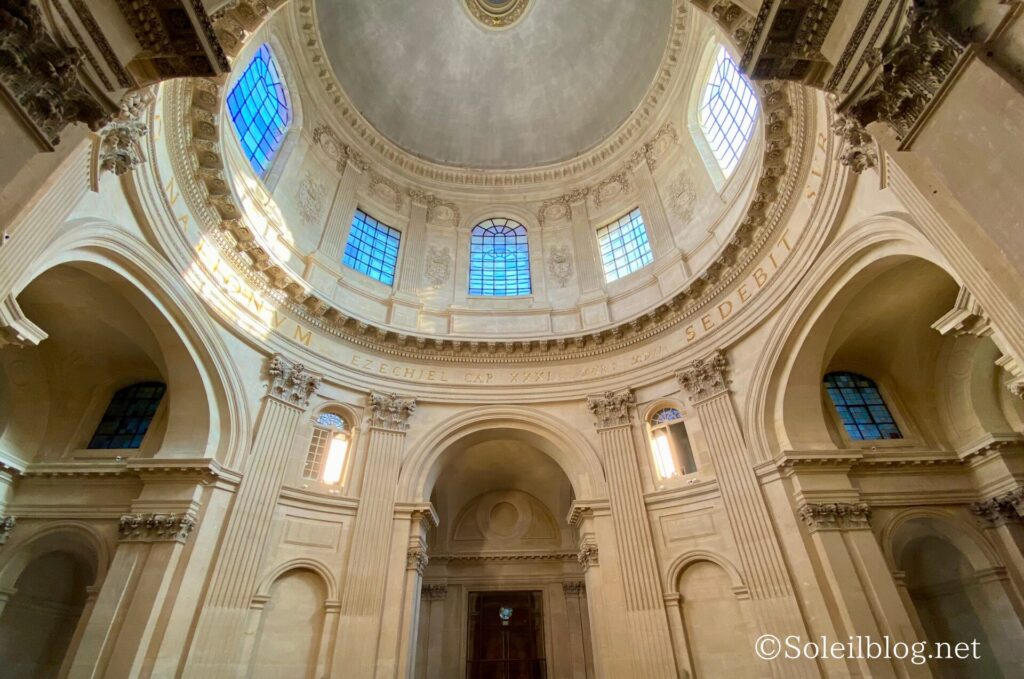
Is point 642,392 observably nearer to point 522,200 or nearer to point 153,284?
point 522,200

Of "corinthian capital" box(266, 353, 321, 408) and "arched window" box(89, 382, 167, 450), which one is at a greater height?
"corinthian capital" box(266, 353, 321, 408)

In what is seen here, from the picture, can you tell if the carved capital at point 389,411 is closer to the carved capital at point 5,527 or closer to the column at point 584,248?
the column at point 584,248

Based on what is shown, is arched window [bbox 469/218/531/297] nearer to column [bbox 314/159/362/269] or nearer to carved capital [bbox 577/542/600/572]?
column [bbox 314/159/362/269]

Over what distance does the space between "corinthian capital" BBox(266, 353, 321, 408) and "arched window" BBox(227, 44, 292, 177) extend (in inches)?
222

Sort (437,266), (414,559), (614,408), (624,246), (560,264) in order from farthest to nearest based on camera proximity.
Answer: (560,264)
(437,266)
(624,246)
(614,408)
(414,559)

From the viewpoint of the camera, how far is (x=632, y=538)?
11094mm

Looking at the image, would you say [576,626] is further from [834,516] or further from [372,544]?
[834,516]

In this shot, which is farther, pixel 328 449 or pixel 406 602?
pixel 328 449

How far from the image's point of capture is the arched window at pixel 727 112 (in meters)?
12.7

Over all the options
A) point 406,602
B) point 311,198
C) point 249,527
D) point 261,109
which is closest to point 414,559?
point 406,602

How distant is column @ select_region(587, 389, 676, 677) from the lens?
9.82 meters

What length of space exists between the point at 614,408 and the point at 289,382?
27.8 feet

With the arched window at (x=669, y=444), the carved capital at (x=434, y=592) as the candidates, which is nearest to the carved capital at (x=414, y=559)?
the carved capital at (x=434, y=592)

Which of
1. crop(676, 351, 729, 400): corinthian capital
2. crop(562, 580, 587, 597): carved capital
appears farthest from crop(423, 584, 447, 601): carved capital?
crop(676, 351, 729, 400): corinthian capital
